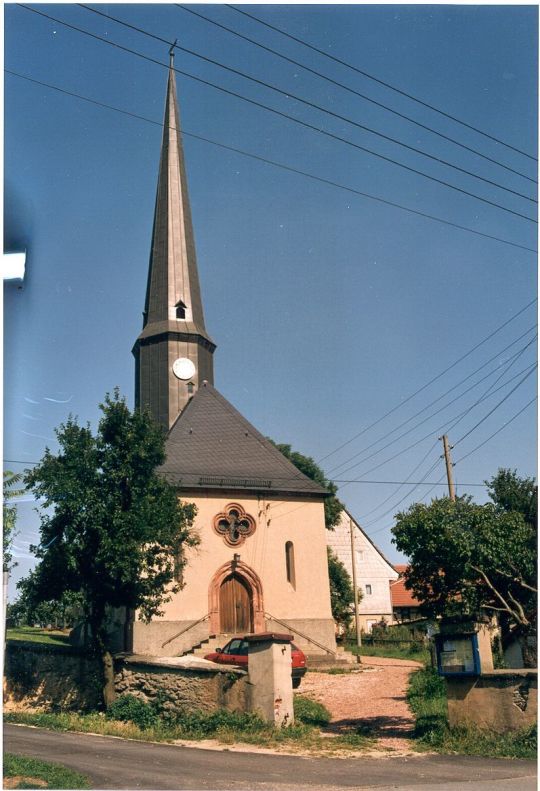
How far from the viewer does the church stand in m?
29.3

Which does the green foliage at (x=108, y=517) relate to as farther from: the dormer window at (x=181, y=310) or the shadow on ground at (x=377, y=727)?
the dormer window at (x=181, y=310)

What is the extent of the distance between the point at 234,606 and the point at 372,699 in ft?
38.1

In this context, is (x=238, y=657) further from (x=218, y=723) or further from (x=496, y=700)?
(x=496, y=700)

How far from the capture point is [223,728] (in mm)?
15031

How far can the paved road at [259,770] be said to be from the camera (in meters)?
10.0

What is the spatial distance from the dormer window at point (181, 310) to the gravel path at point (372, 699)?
18814mm

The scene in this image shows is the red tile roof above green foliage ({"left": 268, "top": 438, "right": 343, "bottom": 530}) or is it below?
below

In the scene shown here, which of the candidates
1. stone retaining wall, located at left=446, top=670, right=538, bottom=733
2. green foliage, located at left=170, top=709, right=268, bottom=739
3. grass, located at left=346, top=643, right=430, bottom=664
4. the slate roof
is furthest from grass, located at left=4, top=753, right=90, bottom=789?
grass, located at left=346, top=643, right=430, bottom=664

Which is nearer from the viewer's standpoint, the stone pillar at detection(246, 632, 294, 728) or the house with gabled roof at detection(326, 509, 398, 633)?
the stone pillar at detection(246, 632, 294, 728)

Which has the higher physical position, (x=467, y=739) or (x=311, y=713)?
(x=467, y=739)

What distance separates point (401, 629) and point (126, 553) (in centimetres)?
2689

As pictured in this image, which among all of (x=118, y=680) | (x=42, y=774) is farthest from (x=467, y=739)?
(x=118, y=680)

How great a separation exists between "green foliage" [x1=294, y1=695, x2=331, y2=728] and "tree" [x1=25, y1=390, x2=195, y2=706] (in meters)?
4.60

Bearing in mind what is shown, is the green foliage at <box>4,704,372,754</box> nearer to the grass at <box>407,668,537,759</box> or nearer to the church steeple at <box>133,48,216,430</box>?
the grass at <box>407,668,537,759</box>
